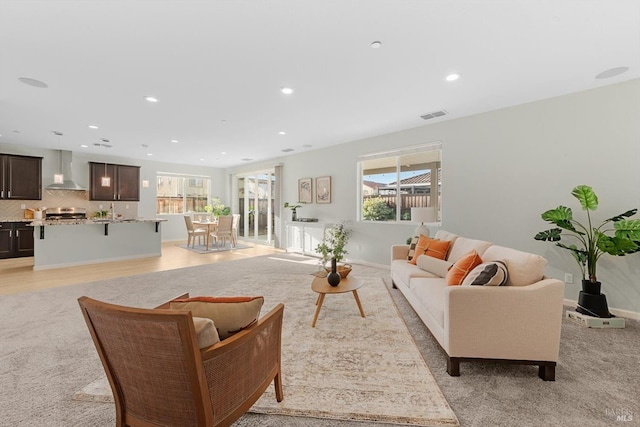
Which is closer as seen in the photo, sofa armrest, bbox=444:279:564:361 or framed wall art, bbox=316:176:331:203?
sofa armrest, bbox=444:279:564:361

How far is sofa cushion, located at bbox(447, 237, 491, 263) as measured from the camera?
3012 millimetres

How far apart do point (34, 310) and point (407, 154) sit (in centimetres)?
592

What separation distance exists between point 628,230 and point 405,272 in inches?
87.5

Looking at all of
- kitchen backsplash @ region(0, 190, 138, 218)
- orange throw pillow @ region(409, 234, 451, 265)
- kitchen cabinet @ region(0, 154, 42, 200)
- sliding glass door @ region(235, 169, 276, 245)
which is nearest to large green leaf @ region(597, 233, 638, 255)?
orange throw pillow @ region(409, 234, 451, 265)

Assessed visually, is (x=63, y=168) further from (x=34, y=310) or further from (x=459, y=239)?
(x=459, y=239)

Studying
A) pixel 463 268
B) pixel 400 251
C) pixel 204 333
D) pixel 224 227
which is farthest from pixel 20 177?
pixel 463 268

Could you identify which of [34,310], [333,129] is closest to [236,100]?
[333,129]

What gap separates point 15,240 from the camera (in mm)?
6477

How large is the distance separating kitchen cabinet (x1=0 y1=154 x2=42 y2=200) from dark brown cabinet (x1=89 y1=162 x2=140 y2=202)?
3.41ft

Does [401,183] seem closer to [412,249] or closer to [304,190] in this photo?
[412,249]

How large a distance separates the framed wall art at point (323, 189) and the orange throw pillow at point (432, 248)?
3.28m

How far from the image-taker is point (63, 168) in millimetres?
7215

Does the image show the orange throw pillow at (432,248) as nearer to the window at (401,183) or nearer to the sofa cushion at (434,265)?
the sofa cushion at (434,265)

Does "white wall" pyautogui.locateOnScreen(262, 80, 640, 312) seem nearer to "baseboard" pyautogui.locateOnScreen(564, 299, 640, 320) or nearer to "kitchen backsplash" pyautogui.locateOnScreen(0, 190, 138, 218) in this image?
"baseboard" pyautogui.locateOnScreen(564, 299, 640, 320)
